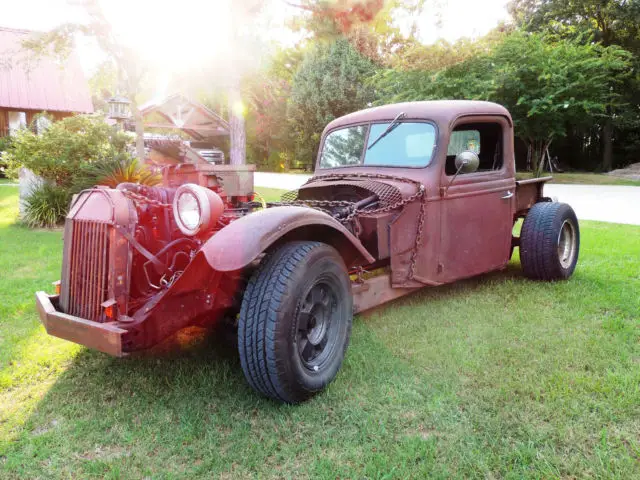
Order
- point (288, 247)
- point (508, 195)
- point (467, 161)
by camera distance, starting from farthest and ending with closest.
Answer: point (508, 195) → point (467, 161) → point (288, 247)

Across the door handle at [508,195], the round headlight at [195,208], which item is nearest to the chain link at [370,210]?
the round headlight at [195,208]

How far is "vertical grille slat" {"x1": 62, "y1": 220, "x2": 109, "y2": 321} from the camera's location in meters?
2.48

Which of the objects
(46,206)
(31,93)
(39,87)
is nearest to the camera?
(46,206)

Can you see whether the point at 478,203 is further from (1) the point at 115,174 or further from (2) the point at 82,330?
(1) the point at 115,174

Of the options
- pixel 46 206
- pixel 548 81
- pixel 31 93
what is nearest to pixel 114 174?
pixel 46 206

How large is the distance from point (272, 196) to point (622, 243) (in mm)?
7587

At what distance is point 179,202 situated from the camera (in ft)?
8.38

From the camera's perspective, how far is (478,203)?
4.04 metres

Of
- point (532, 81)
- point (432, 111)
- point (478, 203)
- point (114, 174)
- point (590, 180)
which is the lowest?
point (478, 203)

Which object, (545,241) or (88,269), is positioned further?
(545,241)

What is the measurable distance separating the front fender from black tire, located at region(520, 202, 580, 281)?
2.51 metres

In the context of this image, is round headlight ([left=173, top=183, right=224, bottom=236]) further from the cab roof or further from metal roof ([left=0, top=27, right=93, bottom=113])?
metal roof ([left=0, top=27, right=93, bottom=113])

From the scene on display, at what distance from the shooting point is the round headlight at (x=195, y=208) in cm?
245

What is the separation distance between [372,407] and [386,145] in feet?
7.47
